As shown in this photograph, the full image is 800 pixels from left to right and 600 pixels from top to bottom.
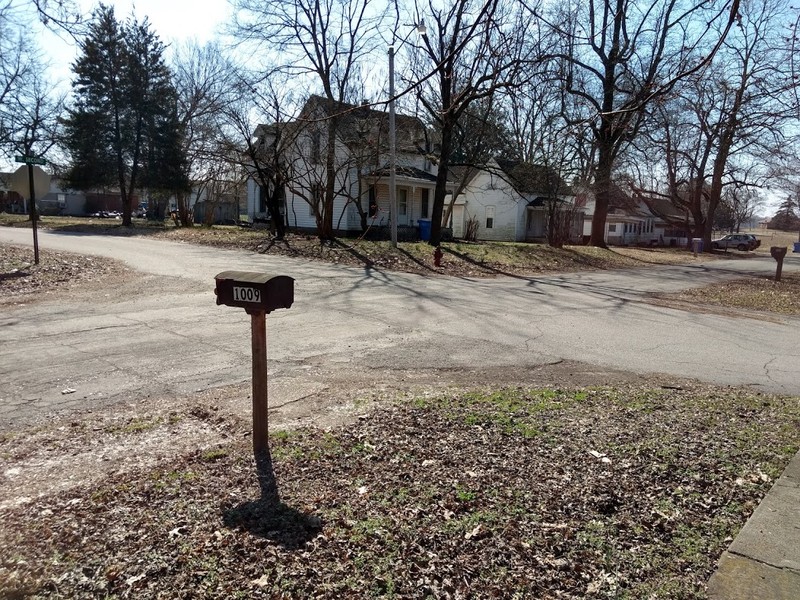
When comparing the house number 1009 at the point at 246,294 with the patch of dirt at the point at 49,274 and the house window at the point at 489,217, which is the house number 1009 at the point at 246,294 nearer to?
the patch of dirt at the point at 49,274

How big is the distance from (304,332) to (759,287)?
16821 millimetres

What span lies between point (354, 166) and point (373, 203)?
3.73 m

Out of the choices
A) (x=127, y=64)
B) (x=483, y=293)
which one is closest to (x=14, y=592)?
(x=483, y=293)

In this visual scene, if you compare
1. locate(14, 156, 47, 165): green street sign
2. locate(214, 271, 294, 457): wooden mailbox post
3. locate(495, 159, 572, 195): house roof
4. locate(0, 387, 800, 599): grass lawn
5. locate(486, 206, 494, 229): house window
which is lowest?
locate(0, 387, 800, 599): grass lawn

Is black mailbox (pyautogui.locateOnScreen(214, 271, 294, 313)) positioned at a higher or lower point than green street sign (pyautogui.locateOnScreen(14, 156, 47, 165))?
lower

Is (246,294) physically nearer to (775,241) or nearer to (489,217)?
(489,217)

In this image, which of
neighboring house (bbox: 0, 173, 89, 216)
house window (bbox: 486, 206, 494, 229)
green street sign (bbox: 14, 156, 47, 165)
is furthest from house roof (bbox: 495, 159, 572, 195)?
neighboring house (bbox: 0, 173, 89, 216)

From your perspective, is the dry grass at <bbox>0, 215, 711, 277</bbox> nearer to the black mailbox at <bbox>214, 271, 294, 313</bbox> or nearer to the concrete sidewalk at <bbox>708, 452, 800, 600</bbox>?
the black mailbox at <bbox>214, 271, 294, 313</bbox>

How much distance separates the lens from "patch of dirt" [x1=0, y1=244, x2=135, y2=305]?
1141 cm

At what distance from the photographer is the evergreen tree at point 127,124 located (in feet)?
110

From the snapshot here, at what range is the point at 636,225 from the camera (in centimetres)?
6103

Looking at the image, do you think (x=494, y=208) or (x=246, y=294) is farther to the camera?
(x=494, y=208)

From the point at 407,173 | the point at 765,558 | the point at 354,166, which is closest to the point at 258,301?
the point at 765,558

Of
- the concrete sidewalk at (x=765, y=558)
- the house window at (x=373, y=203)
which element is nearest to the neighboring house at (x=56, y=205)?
the house window at (x=373, y=203)
